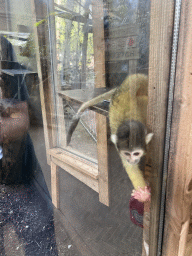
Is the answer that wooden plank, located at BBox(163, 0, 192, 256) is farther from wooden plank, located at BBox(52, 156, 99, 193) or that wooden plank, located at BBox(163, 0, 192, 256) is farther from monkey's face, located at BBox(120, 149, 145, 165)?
wooden plank, located at BBox(52, 156, 99, 193)

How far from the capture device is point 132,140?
92 centimetres

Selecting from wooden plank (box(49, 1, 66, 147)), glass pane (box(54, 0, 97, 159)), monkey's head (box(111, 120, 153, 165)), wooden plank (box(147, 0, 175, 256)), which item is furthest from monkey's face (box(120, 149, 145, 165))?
wooden plank (box(49, 1, 66, 147))

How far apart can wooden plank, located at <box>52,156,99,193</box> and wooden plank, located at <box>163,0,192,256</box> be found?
2.21 feet

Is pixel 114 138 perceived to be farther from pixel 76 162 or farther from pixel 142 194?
pixel 76 162

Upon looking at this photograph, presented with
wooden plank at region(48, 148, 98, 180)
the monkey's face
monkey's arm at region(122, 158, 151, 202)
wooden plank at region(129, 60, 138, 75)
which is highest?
wooden plank at region(129, 60, 138, 75)

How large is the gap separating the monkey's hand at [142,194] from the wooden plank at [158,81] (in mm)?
39

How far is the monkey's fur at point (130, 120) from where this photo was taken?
80 cm

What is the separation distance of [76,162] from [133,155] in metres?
0.64

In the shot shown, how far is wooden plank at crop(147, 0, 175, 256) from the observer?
0.59 meters

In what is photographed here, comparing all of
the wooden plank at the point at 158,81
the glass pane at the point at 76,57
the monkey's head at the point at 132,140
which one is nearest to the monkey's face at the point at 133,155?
the monkey's head at the point at 132,140

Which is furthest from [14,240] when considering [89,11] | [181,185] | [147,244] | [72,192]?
[89,11]

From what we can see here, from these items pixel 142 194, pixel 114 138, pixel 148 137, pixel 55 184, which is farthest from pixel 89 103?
pixel 55 184

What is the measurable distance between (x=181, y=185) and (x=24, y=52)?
1111 millimetres

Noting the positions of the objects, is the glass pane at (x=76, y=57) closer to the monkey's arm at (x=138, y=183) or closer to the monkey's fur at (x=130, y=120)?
the monkey's fur at (x=130, y=120)
